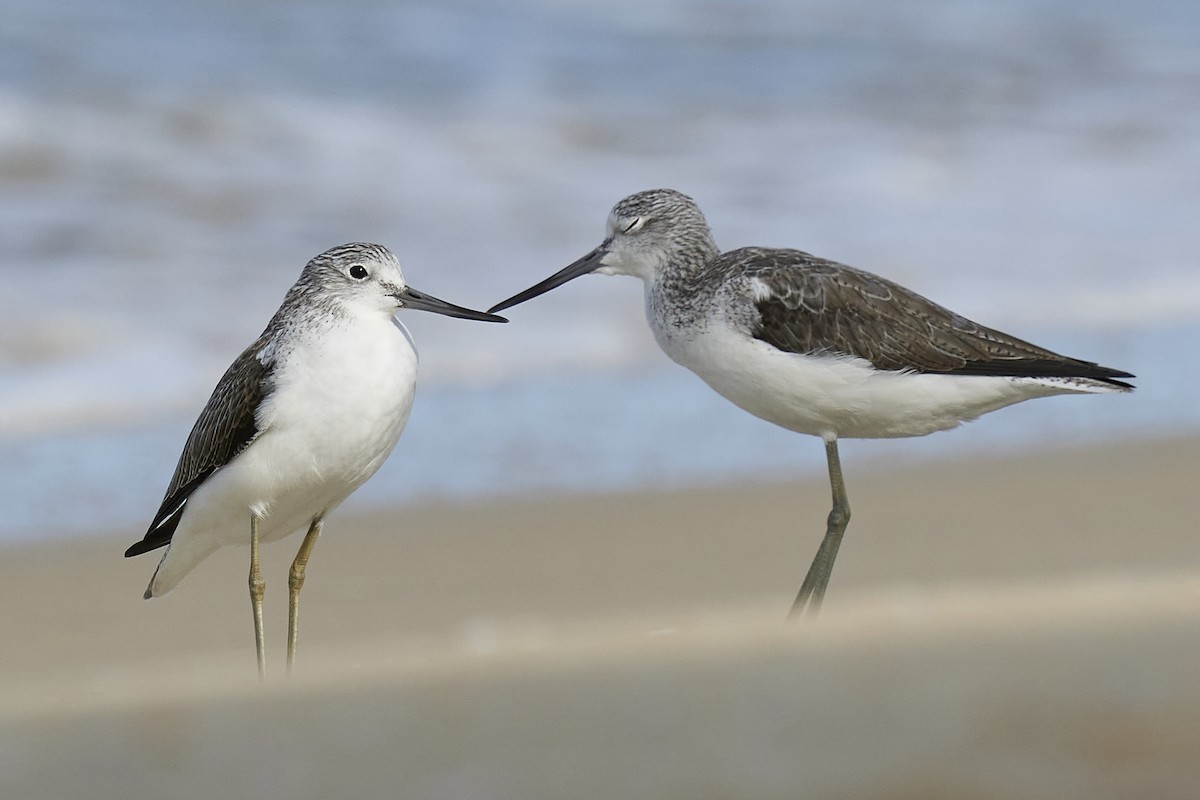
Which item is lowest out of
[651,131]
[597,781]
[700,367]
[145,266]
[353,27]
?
[597,781]

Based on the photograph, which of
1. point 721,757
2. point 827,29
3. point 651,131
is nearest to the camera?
point 721,757

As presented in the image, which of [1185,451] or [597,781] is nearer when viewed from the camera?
[597,781]

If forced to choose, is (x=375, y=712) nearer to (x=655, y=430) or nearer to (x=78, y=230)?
(x=655, y=430)

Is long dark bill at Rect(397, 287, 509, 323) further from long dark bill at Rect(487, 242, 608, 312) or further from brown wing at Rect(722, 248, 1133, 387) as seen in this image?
brown wing at Rect(722, 248, 1133, 387)

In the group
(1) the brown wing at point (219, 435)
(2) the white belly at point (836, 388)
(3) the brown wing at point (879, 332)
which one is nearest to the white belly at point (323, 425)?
(1) the brown wing at point (219, 435)

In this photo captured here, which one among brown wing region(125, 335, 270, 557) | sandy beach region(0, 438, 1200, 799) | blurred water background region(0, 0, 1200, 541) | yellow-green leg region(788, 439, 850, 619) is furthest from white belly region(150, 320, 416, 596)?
sandy beach region(0, 438, 1200, 799)

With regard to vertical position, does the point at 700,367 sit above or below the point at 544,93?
below

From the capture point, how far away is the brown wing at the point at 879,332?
19.4 ft

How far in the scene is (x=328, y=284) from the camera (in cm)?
583

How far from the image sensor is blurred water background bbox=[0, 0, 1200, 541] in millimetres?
8633

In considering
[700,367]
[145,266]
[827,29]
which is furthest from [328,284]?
[827,29]

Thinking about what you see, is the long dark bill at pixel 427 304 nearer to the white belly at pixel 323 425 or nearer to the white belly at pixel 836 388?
the white belly at pixel 323 425

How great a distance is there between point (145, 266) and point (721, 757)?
9.49 metres

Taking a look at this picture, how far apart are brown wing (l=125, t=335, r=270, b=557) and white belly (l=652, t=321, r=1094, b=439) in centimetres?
143
